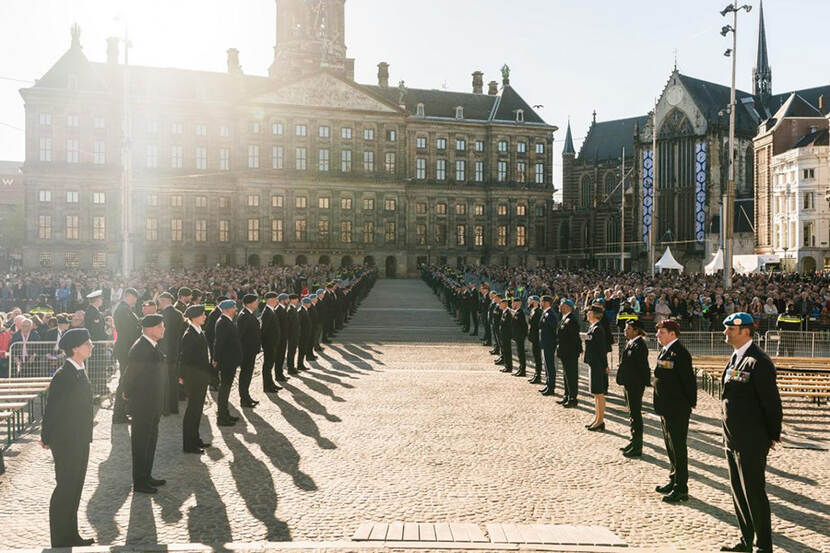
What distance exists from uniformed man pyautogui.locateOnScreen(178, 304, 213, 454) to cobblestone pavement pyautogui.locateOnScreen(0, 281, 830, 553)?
249 mm

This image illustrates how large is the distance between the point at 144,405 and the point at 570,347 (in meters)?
7.37

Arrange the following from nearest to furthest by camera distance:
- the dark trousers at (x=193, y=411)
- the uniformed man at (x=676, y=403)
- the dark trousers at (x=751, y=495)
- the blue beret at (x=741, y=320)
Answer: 1. the dark trousers at (x=751, y=495)
2. the blue beret at (x=741, y=320)
3. the uniformed man at (x=676, y=403)
4. the dark trousers at (x=193, y=411)

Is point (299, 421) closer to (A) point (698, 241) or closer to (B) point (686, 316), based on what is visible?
(B) point (686, 316)

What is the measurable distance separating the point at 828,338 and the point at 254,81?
64270mm

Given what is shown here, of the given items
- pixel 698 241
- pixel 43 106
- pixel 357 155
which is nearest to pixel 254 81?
pixel 357 155

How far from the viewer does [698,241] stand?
6944cm

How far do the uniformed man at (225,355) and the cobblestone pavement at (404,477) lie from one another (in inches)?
13.7

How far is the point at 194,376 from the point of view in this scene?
9.66 metres

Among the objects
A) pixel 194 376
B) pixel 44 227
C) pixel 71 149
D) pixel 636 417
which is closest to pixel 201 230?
pixel 71 149

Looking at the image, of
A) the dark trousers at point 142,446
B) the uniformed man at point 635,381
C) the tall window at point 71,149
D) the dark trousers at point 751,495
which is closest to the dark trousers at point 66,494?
the dark trousers at point 142,446

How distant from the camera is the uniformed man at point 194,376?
30.3 feet

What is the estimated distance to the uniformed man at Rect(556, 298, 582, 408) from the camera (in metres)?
12.2

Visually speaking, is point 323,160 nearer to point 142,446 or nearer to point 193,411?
Result: point 193,411

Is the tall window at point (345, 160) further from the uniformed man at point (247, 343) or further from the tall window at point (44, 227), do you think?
the uniformed man at point (247, 343)
